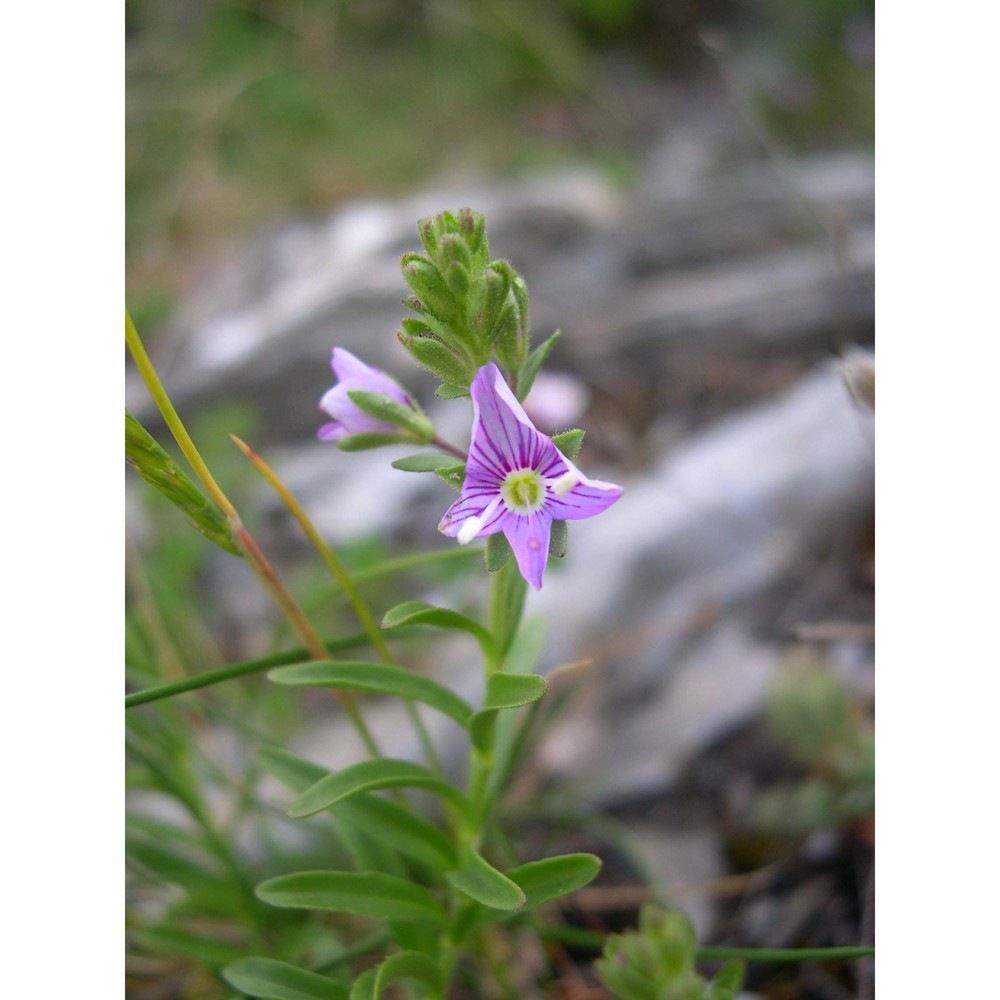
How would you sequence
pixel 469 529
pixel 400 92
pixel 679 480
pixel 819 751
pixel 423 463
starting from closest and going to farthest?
pixel 469 529, pixel 423 463, pixel 819 751, pixel 679 480, pixel 400 92

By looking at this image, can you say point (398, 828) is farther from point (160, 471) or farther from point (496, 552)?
point (160, 471)

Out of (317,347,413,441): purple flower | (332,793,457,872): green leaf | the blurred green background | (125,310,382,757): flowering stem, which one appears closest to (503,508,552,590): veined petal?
(317,347,413,441): purple flower

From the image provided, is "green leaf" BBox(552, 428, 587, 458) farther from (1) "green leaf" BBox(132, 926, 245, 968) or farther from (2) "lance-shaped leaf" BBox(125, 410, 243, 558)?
(1) "green leaf" BBox(132, 926, 245, 968)

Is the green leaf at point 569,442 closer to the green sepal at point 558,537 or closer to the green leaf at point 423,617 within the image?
the green sepal at point 558,537

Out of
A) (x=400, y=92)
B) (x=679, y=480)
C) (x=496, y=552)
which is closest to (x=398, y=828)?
(x=496, y=552)

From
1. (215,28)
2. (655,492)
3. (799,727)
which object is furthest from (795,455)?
(215,28)
